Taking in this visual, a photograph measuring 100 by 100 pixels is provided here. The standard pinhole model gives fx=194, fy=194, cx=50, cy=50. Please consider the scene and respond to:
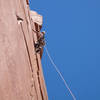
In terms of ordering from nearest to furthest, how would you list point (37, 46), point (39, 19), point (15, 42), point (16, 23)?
point (15, 42) < point (16, 23) < point (37, 46) < point (39, 19)

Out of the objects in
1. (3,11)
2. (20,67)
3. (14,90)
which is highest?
(3,11)

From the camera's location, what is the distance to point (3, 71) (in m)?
2.20

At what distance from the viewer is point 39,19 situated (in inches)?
239

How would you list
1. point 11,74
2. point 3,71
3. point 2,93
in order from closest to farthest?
point 2,93 → point 3,71 → point 11,74

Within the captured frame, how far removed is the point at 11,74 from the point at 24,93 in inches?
22.0

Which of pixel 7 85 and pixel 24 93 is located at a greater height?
pixel 7 85

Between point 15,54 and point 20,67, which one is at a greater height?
point 15,54

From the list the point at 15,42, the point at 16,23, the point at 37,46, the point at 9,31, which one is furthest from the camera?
the point at 37,46

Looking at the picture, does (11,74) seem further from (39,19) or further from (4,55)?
(39,19)

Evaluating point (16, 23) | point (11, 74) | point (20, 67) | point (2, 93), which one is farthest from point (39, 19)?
point (2, 93)

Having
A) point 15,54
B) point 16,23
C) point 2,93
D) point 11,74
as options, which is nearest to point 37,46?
point 16,23

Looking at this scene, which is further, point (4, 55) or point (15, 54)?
point (15, 54)

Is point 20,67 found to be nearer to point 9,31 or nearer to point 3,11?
point 9,31

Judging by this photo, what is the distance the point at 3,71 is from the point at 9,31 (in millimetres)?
662
